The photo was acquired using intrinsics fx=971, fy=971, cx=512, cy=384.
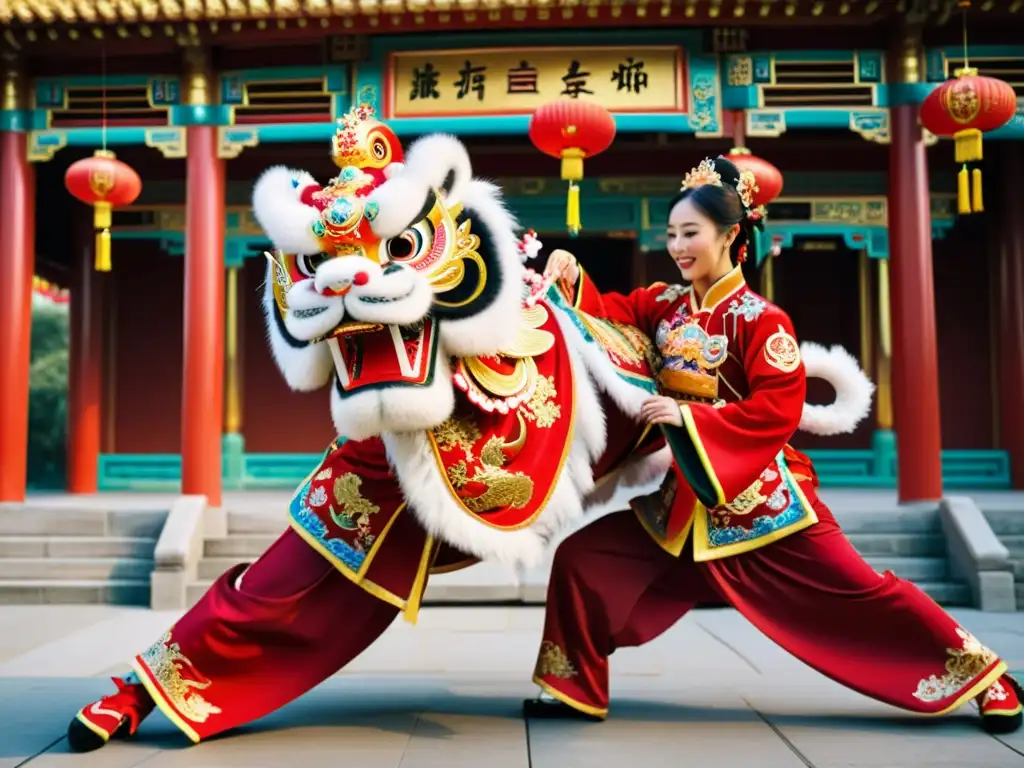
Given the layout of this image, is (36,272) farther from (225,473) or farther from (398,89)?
(398,89)

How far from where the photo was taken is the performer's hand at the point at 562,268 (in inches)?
122

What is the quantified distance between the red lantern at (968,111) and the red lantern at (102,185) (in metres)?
5.77

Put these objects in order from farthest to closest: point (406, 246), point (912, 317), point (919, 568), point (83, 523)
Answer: point (912, 317) → point (83, 523) → point (919, 568) → point (406, 246)

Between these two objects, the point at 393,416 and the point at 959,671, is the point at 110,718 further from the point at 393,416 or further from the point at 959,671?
the point at 959,671

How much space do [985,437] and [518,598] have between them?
6270 millimetres

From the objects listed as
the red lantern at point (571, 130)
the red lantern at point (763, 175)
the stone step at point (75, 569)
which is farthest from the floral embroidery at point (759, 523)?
the stone step at point (75, 569)

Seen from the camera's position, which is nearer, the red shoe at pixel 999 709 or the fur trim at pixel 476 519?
the fur trim at pixel 476 519

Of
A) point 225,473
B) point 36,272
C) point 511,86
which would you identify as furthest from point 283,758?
point 36,272

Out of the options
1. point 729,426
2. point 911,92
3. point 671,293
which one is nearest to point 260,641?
point 729,426

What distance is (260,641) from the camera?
2855mm

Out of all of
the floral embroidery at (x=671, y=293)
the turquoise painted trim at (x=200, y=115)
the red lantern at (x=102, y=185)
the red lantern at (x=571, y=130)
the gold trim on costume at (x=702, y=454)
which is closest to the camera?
the gold trim on costume at (x=702, y=454)

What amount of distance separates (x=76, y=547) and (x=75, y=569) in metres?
0.19

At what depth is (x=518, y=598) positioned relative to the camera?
6.11 meters

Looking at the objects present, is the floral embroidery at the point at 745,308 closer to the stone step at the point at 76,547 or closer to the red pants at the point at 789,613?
the red pants at the point at 789,613
